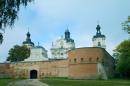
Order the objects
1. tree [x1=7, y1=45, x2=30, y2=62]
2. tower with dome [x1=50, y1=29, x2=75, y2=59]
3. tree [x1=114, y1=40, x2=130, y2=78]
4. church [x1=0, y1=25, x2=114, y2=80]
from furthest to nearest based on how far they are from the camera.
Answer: tower with dome [x1=50, y1=29, x2=75, y2=59] < tree [x1=7, y1=45, x2=30, y2=62] < tree [x1=114, y1=40, x2=130, y2=78] < church [x1=0, y1=25, x2=114, y2=80]

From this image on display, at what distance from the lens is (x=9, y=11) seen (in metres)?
13.7

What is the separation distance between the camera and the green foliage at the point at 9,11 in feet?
44.1

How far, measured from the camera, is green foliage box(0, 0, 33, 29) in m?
13.4

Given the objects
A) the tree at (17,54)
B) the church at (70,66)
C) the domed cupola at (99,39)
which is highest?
the domed cupola at (99,39)

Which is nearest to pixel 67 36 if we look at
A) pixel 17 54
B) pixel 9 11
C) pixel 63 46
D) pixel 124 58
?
pixel 63 46

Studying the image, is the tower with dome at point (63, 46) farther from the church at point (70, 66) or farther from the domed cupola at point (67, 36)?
the church at point (70, 66)

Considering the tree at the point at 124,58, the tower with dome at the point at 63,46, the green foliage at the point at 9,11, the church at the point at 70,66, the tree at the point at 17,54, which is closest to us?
the green foliage at the point at 9,11

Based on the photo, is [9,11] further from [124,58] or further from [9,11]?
[124,58]

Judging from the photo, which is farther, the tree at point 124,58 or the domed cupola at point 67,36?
the domed cupola at point 67,36

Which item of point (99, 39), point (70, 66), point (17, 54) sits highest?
point (99, 39)

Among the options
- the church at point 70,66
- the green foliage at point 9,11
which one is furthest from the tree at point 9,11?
the church at point 70,66

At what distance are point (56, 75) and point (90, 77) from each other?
7.60 m

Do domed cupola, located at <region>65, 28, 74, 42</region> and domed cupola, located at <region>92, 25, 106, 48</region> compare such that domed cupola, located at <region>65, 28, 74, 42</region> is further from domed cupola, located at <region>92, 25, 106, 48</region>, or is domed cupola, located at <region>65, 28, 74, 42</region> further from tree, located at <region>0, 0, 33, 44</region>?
tree, located at <region>0, 0, 33, 44</region>

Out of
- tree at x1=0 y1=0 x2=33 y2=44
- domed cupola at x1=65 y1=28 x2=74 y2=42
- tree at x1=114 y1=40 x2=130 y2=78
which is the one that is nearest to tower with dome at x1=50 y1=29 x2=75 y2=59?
domed cupola at x1=65 y1=28 x2=74 y2=42
